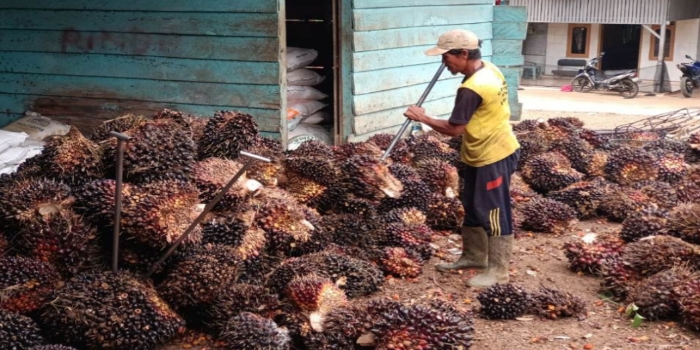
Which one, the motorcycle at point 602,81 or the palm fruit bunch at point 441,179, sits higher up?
the palm fruit bunch at point 441,179

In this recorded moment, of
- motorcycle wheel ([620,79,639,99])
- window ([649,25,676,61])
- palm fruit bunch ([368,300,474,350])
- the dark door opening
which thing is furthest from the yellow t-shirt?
the dark door opening

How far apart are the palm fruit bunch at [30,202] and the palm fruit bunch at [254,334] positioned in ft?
3.77

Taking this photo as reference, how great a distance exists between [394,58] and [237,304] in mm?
5051

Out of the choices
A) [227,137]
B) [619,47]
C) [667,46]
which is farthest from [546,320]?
[619,47]

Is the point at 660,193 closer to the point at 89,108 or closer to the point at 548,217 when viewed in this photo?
the point at 548,217

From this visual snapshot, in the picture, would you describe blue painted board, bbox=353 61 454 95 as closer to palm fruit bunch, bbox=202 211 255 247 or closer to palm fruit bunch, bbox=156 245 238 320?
palm fruit bunch, bbox=202 211 255 247

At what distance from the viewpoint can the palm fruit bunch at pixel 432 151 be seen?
272 inches

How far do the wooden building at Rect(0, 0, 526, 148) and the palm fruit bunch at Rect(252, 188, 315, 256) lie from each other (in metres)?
2.43

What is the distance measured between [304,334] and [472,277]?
5.26 ft

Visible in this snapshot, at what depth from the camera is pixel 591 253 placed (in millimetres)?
5309

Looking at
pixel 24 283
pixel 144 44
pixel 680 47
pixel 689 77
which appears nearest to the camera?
pixel 24 283

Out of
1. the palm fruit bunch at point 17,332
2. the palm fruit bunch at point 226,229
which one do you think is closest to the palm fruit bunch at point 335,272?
the palm fruit bunch at point 226,229

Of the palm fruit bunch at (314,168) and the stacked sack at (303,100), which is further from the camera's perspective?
the stacked sack at (303,100)

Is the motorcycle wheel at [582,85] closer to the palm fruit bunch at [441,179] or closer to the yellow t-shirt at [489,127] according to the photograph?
the palm fruit bunch at [441,179]
